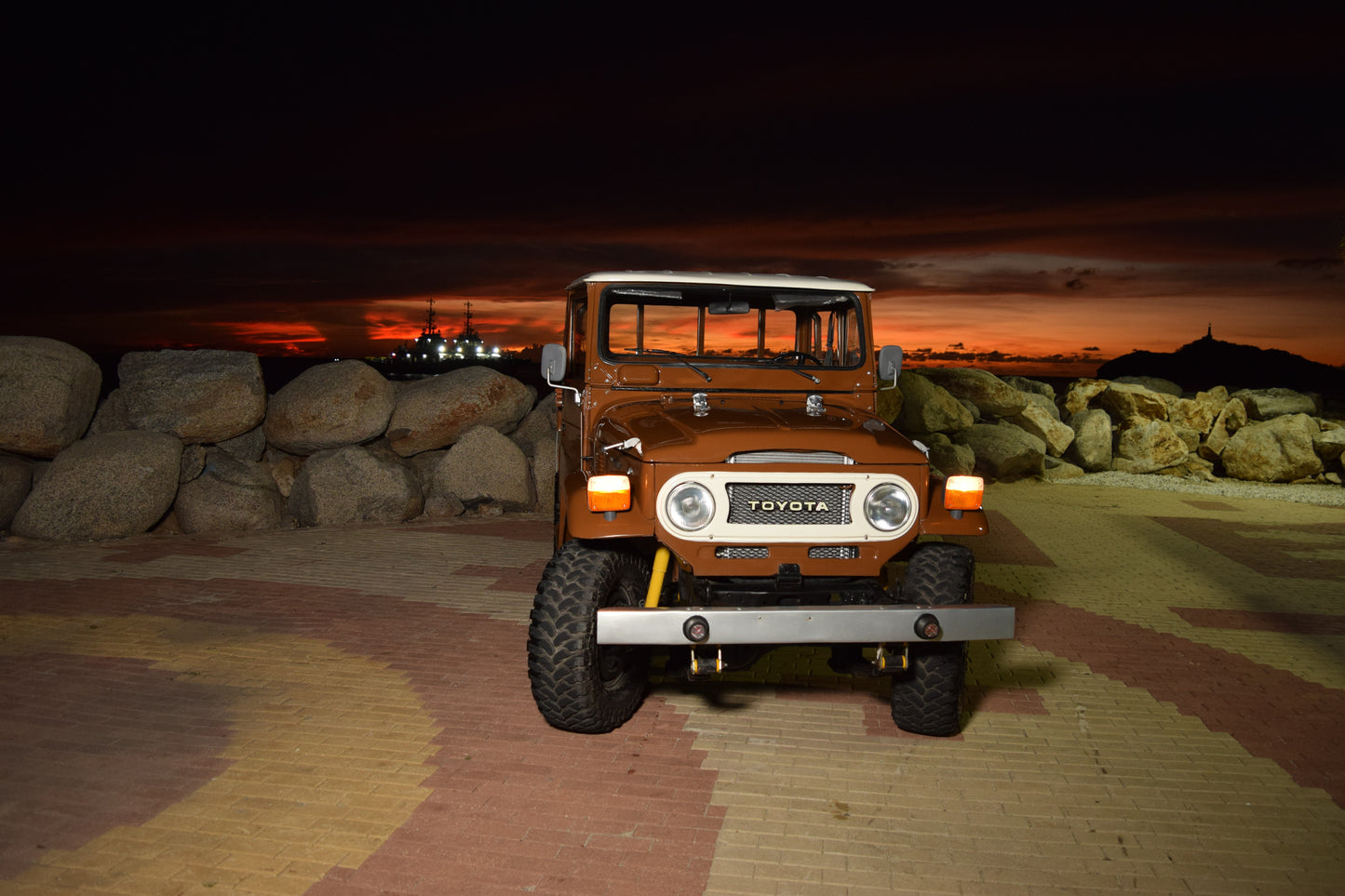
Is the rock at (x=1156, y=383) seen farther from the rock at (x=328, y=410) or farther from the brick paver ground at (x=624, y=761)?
the rock at (x=328, y=410)

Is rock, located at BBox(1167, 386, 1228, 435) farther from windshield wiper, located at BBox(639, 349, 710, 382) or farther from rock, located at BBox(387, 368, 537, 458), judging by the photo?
windshield wiper, located at BBox(639, 349, 710, 382)

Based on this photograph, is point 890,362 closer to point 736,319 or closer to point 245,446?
point 736,319

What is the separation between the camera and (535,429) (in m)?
12.2

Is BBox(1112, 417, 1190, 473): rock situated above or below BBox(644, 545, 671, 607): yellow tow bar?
below

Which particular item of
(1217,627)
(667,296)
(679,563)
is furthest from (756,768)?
(1217,627)

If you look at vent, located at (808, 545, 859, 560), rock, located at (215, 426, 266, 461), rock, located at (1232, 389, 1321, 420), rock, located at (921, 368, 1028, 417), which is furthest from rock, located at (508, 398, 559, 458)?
rock, located at (1232, 389, 1321, 420)

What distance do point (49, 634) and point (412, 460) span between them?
18.6 ft

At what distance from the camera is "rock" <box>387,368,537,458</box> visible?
37.7ft

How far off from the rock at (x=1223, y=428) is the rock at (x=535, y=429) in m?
12.6

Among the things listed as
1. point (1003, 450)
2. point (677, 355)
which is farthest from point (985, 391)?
point (677, 355)

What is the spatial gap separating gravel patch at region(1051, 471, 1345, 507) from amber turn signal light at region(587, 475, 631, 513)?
13568 millimetres

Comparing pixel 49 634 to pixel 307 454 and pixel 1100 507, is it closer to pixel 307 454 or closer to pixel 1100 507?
pixel 307 454

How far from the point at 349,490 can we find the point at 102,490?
2443 millimetres

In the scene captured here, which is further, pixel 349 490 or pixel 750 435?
pixel 349 490
